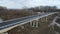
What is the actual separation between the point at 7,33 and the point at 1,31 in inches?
44.8

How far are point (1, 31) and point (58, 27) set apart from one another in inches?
701

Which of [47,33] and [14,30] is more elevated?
[14,30]

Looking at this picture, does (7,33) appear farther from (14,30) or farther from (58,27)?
(58,27)

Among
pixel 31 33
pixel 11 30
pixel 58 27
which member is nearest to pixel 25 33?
pixel 31 33

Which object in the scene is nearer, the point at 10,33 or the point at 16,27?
the point at 10,33

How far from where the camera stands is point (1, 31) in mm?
10867

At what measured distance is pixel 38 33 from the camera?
60.2ft

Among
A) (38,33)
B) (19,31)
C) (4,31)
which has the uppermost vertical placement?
(4,31)

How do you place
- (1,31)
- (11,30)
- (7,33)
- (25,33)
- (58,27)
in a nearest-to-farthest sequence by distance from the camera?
(1,31) → (7,33) → (11,30) → (25,33) → (58,27)

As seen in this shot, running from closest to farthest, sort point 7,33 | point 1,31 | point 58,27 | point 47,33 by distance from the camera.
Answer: point 1,31 < point 7,33 < point 47,33 < point 58,27

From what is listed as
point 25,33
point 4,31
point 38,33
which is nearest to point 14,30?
point 4,31

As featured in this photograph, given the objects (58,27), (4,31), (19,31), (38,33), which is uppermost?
(4,31)

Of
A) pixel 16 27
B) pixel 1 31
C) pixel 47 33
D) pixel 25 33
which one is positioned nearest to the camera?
pixel 1 31

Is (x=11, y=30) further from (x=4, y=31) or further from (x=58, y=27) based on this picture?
(x=58, y=27)
